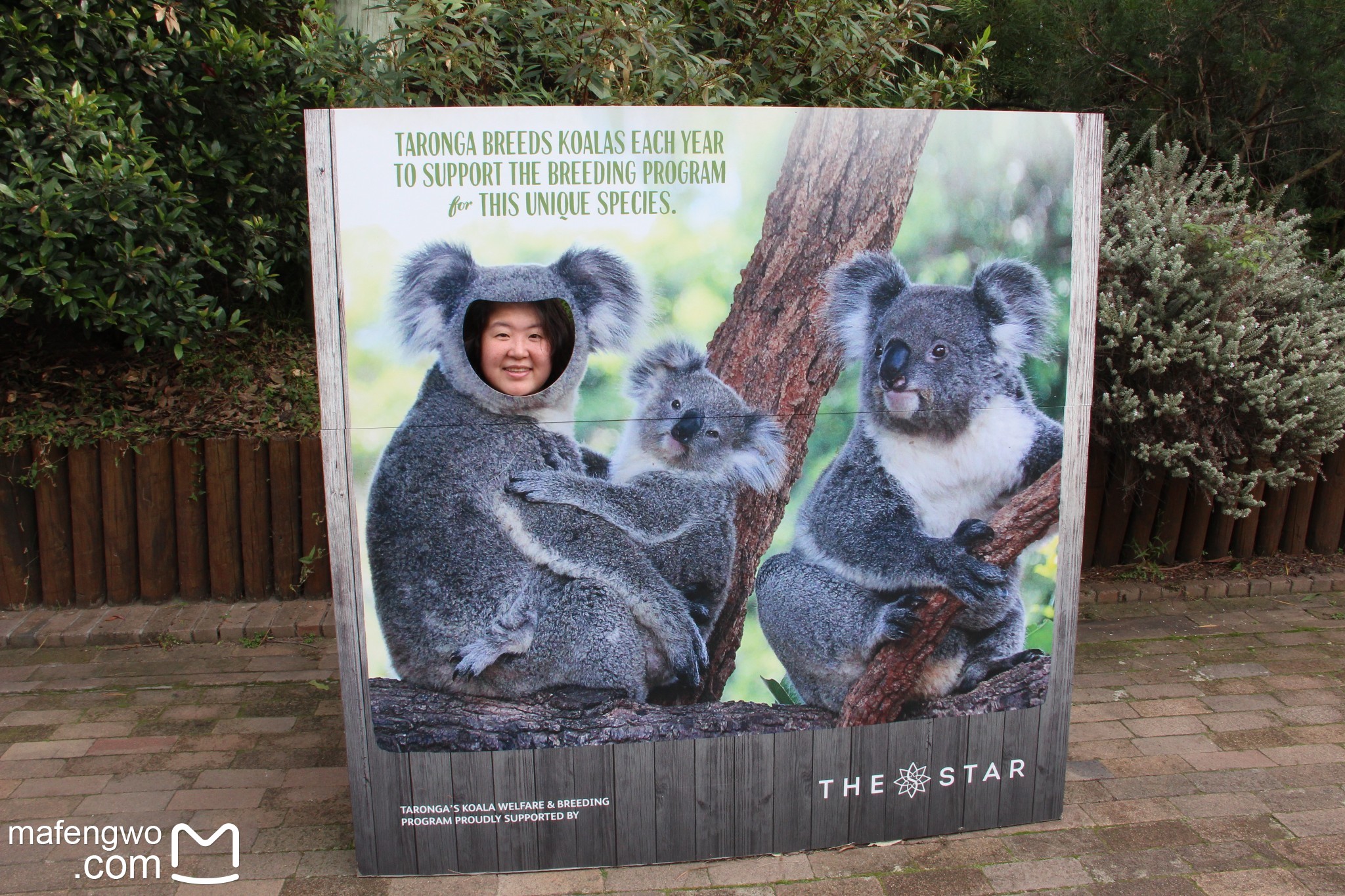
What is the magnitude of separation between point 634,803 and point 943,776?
1.04 m

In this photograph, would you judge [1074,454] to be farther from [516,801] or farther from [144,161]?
[144,161]

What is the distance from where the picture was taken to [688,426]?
114 inches

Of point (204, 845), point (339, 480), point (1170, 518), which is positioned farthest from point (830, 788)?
point (1170, 518)

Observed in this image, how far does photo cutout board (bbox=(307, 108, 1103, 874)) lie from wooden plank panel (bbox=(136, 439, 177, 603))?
2.83m

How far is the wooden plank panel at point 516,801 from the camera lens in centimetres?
302

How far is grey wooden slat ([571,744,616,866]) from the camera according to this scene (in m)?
3.04

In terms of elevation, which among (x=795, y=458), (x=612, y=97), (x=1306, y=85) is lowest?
(x=795, y=458)

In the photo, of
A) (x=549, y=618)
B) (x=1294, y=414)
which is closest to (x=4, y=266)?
(x=549, y=618)

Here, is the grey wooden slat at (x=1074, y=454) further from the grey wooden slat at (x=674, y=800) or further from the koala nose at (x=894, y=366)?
the grey wooden slat at (x=674, y=800)

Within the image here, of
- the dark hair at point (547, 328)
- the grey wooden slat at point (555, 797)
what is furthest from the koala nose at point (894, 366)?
the grey wooden slat at point (555, 797)

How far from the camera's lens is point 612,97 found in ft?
13.1

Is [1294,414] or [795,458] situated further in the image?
[1294,414]

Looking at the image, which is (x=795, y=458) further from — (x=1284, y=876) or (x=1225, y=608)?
(x=1225, y=608)

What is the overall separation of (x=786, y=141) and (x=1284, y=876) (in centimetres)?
281
